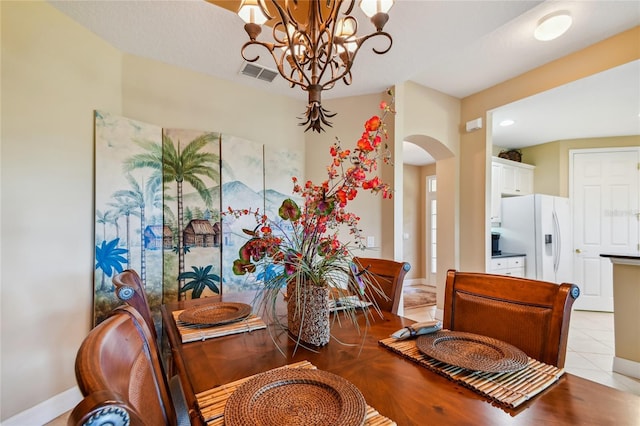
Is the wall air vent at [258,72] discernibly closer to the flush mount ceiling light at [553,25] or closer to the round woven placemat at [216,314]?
the round woven placemat at [216,314]

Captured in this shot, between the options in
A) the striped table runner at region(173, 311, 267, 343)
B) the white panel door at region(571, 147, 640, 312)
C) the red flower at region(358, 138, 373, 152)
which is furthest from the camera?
the white panel door at region(571, 147, 640, 312)

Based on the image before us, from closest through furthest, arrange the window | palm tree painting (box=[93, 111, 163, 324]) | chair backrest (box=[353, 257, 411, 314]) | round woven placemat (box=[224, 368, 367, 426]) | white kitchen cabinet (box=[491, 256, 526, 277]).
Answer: round woven placemat (box=[224, 368, 367, 426]), chair backrest (box=[353, 257, 411, 314]), palm tree painting (box=[93, 111, 163, 324]), white kitchen cabinet (box=[491, 256, 526, 277]), the window

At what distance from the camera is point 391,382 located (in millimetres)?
848

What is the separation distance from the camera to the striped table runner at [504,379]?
0.75m

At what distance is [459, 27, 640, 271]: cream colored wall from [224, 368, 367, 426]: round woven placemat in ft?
10.5

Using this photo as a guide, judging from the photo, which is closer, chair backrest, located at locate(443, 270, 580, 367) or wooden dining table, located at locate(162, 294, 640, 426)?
wooden dining table, located at locate(162, 294, 640, 426)

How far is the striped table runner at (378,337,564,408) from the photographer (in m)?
0.75

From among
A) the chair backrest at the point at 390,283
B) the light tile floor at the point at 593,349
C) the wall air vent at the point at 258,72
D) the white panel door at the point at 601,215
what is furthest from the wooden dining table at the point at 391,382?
the white panel door at the point at 601,215

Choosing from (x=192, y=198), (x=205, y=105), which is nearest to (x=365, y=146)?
(x=192, y=198)

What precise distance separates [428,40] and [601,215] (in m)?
4.28

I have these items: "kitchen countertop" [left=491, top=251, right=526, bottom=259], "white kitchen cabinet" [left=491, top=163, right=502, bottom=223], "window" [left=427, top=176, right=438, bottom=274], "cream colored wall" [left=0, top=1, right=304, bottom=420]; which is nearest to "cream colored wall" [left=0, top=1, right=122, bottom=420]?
"cream colored wall" [left=0, top=1, right=304, bottom=420]

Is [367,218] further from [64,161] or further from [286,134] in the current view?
[64,161]

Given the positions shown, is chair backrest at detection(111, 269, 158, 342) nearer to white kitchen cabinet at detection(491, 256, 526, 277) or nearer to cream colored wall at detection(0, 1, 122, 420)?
cream colored wall at detection(0, 1, 122, 420)

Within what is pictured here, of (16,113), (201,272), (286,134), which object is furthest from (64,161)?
(286,134)
